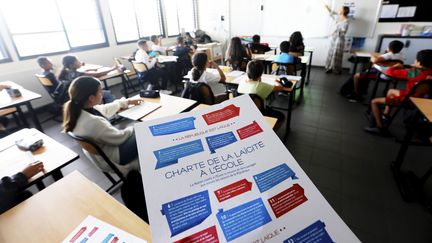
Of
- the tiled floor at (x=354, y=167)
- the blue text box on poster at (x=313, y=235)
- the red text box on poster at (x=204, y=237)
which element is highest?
the red text box on poster at (x=204, y=237)

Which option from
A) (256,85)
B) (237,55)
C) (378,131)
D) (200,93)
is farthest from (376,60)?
(200,93)

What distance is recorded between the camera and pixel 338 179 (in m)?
2.13

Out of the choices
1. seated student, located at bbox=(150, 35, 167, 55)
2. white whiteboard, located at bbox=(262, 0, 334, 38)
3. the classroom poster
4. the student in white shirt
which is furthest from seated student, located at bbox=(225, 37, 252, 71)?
the classroom poster

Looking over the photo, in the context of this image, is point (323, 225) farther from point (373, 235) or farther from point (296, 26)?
point (296, 26)

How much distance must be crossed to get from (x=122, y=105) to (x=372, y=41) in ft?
19.6

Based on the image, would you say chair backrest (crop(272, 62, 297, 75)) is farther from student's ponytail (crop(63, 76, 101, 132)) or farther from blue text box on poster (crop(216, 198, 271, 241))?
blue text box on poster (crop(216, 198, 271, 241))

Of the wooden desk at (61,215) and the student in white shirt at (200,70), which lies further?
the student in white shirt at (200,70)

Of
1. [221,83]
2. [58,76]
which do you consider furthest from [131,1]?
[221,83]

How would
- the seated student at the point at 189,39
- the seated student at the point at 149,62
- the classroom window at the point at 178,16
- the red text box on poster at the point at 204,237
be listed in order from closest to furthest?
the red text box on poster at the point at 204,237 → the seated student at the point at 149,62 → the classroom window at the point at 178,16 → the seated student at the point at 189,39

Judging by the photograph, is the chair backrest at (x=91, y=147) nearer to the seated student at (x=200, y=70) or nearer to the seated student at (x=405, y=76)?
the seated student at (x=200, y=70)

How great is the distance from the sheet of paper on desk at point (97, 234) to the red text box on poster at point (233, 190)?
22.0 inches

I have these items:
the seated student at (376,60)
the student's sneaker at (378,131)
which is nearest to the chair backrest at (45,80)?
the student's sneaker at (378,131)

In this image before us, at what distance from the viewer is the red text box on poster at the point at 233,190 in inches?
17.3

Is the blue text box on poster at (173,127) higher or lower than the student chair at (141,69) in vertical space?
higher
